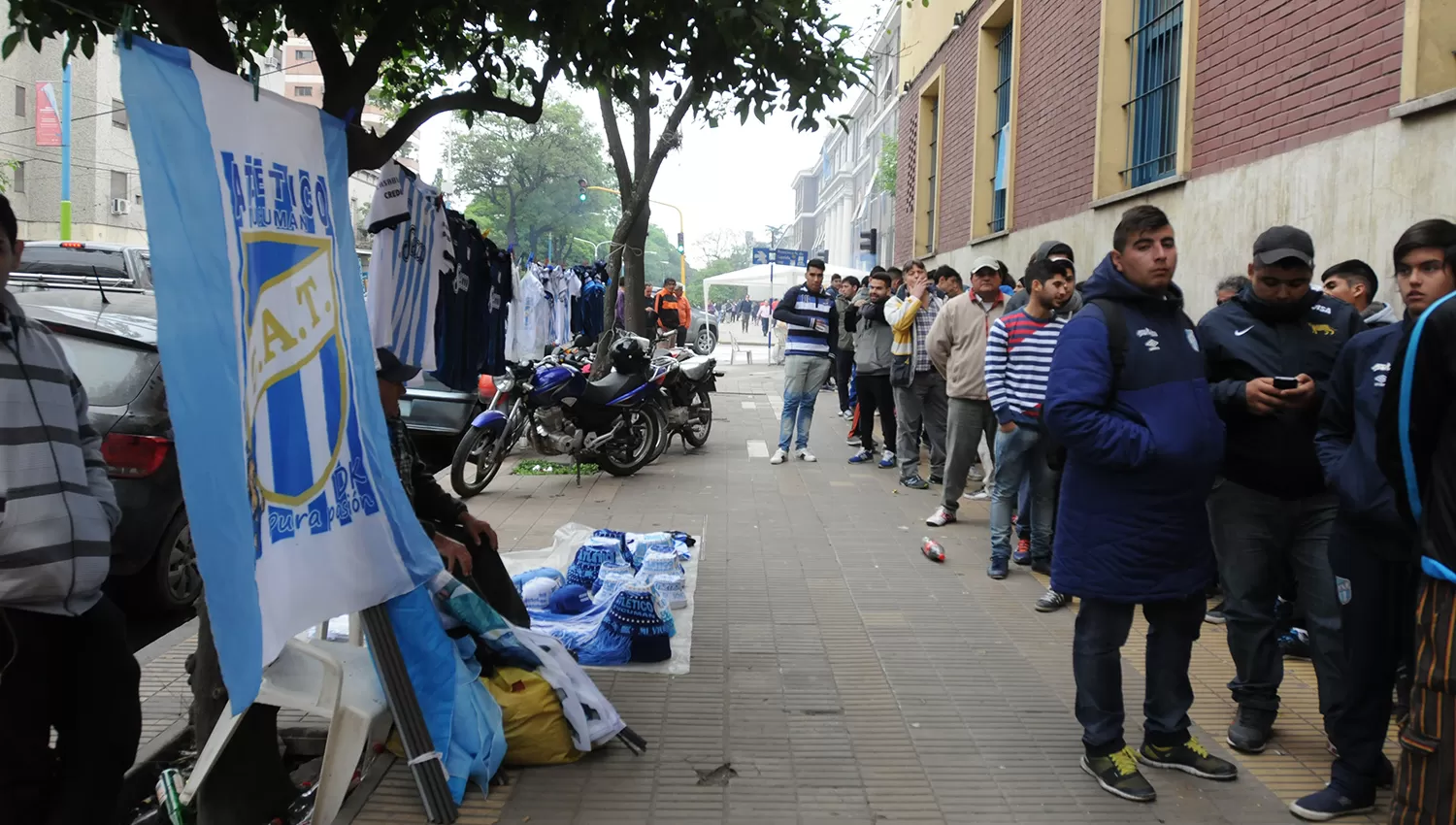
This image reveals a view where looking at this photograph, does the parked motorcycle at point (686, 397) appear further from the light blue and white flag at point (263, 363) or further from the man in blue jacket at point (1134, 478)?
the light blue and white flag at point (263, 363)

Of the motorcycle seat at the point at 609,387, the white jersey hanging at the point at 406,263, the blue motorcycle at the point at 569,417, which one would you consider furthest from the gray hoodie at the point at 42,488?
the motorcycle seat at the point at 609,387

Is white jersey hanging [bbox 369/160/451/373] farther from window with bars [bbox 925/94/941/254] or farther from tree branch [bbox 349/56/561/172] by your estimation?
window with bars [bbox 925/94/941/254]

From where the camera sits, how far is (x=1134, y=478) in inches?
155

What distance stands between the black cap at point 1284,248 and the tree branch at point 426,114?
2.72 meters

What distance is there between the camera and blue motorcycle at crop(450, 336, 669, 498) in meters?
9.52

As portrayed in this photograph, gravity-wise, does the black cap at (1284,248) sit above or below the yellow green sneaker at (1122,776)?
above

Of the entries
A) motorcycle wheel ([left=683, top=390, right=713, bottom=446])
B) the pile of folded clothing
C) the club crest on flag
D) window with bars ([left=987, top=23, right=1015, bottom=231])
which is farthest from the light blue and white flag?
window with bars ([left=987, top=23, right=1015, bottom=231])

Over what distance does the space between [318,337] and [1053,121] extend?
11020 mm

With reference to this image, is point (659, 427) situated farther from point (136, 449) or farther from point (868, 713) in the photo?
point (868, 713)

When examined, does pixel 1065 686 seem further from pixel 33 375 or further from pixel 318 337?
pixel 33 375

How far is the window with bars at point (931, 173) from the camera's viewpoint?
20.0m

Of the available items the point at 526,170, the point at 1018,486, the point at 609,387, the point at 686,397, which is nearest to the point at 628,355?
the point at 609,387

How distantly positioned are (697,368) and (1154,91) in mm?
5195

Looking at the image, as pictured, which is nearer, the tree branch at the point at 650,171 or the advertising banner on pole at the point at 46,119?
the tree branch at the point at 650,171
